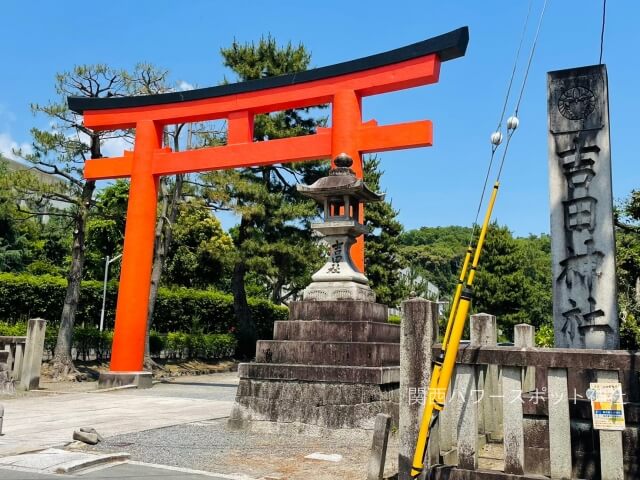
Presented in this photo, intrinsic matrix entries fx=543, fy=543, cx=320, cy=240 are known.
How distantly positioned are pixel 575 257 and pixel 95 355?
16.0 m

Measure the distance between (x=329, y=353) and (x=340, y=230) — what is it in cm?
214

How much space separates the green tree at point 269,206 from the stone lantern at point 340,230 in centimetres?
891

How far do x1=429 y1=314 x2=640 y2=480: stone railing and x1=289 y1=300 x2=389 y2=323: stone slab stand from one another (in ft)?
13.7

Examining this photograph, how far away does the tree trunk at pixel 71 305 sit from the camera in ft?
49.2

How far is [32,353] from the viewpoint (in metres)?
12.6

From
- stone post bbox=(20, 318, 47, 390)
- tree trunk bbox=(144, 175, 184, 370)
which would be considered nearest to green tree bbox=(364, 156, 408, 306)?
tree trunk bbox=(144, 175, 184, 370)

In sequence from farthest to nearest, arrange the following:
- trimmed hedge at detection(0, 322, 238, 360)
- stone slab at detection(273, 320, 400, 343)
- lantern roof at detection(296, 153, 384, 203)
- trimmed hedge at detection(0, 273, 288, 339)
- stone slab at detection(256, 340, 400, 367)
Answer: trimmed hedge at detection(0, 273, 288, 339) < trimmed hedge at detection(0, 322, 238, 360) < lantern roof at detection(296, 153, 384, 203) < stone slab at detection(273, 320, 400, 343) < stone slab at detection(256, 340, 400, 367)

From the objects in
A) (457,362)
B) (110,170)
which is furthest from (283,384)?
(110,170)

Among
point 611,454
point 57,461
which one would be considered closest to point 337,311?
point 57,461

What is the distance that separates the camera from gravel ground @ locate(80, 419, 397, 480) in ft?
18.1

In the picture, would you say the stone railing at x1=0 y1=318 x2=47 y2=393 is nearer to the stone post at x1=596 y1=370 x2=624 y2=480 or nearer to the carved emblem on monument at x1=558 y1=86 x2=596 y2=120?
the carved emblem on monument at x1=558 y1=86 x2=596 y2=120

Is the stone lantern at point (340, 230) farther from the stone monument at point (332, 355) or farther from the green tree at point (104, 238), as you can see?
the green tree at point (104, 238)

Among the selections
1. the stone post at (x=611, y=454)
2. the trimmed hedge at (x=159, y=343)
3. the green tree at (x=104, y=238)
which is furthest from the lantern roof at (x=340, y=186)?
the green tree at (x=104, y=238)

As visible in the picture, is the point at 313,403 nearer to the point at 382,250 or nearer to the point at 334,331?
the point at 334,331
